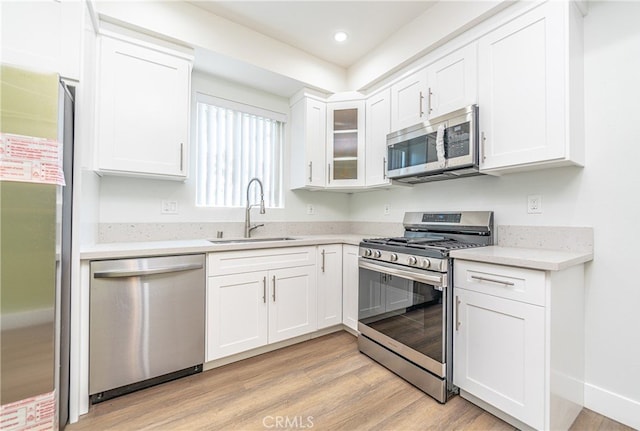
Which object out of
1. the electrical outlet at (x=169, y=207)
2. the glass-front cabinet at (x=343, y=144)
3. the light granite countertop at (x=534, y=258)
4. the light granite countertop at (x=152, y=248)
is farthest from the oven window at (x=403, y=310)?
the electrical outlet at (x=169, y=207)

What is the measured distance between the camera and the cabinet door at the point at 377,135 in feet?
8.54

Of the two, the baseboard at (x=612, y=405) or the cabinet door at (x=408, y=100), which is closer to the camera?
the baseboard at (x=612, y=405)

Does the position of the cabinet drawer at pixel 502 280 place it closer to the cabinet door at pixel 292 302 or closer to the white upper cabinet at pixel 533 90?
the white upper cabinet at pixel 533 90

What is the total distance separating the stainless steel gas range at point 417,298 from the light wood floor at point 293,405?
142 millimetres

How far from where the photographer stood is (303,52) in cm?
275

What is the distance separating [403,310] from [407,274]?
27 centimetres

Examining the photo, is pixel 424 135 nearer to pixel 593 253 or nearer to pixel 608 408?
pixel 593 253

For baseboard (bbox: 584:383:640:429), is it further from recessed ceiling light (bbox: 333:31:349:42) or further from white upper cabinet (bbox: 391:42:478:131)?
recessed ceiling light (bbox: 333:31:349:42)

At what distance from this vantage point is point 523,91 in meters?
1.68

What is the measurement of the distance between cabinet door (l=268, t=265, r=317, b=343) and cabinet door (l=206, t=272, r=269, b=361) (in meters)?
0.07

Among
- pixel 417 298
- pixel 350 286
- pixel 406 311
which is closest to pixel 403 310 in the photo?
pixel 406 311

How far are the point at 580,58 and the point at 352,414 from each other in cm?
249

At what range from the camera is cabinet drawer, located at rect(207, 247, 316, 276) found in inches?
78.7

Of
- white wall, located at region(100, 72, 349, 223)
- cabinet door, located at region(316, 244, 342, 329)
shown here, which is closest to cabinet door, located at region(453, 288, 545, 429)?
cabinet door, located at region(316, 244, 342, 329)
